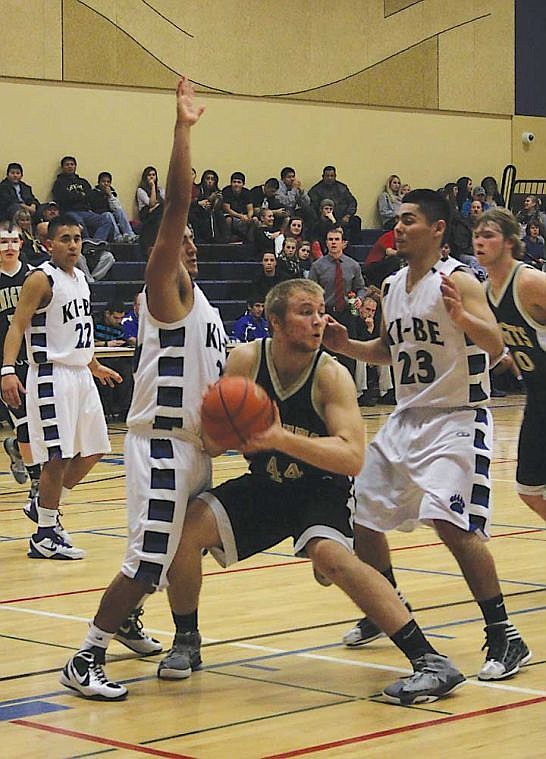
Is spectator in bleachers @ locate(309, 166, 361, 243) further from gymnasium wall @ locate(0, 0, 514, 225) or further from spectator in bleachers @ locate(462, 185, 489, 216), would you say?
spectator in bleachers @ locate(462, 185, 489, 216)

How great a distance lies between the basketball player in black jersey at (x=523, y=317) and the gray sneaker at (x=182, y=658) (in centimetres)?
210

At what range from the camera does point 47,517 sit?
28.3 ft

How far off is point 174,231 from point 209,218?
1589 centimetres

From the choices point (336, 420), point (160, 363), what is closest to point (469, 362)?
point (336, 420)

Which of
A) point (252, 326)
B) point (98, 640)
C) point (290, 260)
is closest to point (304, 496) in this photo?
point (98, 640)

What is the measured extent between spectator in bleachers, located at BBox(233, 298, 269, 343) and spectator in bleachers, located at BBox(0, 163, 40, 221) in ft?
10.4

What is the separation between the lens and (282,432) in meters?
4.80

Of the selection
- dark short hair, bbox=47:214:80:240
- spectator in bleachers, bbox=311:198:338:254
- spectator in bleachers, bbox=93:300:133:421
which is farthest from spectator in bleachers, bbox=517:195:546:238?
dark short hair, bbox=47:214:80:240

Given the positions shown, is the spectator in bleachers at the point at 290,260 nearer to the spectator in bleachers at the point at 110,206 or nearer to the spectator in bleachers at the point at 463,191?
the spectator in bleachers at the point at 110,206

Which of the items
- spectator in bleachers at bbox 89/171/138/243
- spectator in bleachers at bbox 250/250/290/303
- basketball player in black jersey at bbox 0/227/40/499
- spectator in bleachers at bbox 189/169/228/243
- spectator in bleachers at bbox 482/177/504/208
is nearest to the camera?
basketball player in black jersey at bbox 0/227/40/499

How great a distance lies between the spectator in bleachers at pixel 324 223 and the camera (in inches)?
839

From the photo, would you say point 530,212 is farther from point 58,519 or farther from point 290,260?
point 58,519

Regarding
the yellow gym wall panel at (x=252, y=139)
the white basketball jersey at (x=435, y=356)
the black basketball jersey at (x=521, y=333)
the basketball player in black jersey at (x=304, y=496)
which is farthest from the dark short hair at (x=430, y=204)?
the yellow gym wall panel at (x=252, y=139)

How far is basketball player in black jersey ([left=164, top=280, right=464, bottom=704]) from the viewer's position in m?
5.25
